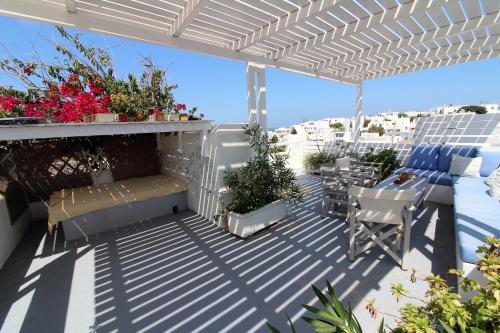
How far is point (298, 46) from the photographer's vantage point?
3654mm

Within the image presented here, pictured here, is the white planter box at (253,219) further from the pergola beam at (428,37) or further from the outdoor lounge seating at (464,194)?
the pergola beam at (428,37)

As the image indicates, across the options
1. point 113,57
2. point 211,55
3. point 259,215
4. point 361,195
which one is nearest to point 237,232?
point 259,215

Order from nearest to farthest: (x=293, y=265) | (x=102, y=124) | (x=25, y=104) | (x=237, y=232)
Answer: (x=293, y=265) → (x=102, y=124) → (x=237, y=232) → (x=25, y=104)

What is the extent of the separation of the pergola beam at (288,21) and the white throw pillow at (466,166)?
11.4ft

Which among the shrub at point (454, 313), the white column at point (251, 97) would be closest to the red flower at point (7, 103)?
the white column at point (251, 97)

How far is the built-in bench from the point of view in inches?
134

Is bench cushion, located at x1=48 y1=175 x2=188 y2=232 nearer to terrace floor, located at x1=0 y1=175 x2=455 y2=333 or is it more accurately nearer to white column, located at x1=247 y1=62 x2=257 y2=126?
terrace floor, located at x1=0 y1=175 x2=455 y2=333

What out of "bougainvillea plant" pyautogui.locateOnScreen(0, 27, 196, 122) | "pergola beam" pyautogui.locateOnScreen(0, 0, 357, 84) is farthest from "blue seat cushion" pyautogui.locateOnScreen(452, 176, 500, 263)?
"bougainvillea plant" pyautogui.locateOnScreen(0, 27, 196, 122)

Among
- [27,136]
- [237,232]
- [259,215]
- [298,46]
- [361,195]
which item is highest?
[298,46]

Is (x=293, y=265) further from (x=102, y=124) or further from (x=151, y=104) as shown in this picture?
(x=151, y=104)

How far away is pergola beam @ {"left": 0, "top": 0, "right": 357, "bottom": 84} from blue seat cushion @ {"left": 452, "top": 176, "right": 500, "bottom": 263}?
3.30 metres

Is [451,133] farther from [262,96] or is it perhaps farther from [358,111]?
[262,96]

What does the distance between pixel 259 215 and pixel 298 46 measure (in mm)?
2615

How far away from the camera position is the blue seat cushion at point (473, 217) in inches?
73.5
